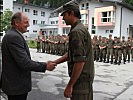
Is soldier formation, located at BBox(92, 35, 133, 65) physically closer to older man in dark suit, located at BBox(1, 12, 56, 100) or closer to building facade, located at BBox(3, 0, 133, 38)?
older man in dark suit, located at BBox(1, 12, 56, 100)

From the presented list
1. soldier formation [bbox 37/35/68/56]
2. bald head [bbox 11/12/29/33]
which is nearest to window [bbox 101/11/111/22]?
soldier formation [bbox 37/35/68/56]

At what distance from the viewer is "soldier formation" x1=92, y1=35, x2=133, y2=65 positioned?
1775 cm

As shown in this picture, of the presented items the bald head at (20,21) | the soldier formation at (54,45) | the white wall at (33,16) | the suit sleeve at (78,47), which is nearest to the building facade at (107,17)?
the soldier formation at (54,45)

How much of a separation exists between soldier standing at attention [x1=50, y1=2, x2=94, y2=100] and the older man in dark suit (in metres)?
0.52

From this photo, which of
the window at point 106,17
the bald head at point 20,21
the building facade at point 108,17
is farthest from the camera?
the window at point 106,17

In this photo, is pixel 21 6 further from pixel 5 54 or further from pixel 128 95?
pixel 5 54

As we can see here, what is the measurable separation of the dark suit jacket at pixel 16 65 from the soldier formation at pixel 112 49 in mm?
14367

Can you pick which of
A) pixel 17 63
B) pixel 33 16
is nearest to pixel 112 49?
pixel 17 63

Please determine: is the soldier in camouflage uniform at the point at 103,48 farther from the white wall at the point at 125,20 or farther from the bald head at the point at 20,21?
the white wall at the point at 125,20

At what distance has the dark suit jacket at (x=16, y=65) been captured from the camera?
347cm

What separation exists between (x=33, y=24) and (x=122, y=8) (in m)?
30.7

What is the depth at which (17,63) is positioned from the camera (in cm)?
350

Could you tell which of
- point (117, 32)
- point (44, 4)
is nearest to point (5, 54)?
point (117, 32)

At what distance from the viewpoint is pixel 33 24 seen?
64312 mm
